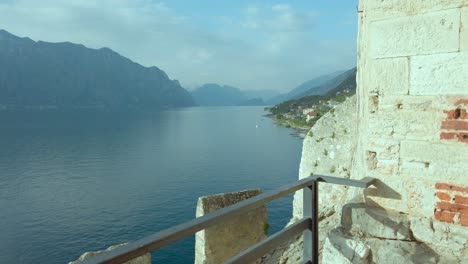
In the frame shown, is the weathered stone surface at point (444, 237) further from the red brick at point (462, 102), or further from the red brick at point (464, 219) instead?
the red brick at point (462, 102)

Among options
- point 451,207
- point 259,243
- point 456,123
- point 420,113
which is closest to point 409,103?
point 420,113

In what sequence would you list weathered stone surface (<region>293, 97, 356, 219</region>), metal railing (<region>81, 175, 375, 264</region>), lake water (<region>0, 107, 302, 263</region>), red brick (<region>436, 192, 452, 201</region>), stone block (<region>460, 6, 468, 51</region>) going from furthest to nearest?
lake water (<region>0, 107, 302, 263</region>)
weathered stone surface (<region>293, 97, 356, 219</region>)
red brick (<region>436, 192, 452, 201</region>)
stone block (<region>460, 6, 468, 51</region>)
metal railing (<region>81, 175, 375, 264</region>)

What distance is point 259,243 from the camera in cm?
278

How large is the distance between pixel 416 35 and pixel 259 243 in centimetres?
240

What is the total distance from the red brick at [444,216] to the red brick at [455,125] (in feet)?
2.54

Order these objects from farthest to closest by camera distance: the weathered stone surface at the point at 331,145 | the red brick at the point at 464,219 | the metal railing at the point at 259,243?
1. the weathered stone surface at the point at 331,145
2. the red brick at the point at 464,219
3. the metal railing at the point at 259,243

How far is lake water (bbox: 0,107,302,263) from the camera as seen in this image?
3053 centimetres

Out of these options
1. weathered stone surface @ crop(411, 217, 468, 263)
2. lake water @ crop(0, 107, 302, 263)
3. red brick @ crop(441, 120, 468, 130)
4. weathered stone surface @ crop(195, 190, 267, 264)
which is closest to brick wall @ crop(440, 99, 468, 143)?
red brick @ crop(441, 120, 468, 130)

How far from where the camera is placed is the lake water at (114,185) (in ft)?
100

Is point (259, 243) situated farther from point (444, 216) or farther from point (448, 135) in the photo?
point (448, 135)

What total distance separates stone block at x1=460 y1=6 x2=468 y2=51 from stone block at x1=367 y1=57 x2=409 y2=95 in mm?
474

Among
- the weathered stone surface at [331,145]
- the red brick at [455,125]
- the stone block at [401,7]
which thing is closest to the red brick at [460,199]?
the red brick at [455,125]

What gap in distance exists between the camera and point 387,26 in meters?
3.74

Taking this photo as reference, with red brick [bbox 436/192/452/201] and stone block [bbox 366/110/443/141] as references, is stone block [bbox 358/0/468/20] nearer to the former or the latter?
stone block [bbox 366/110/443/141]
